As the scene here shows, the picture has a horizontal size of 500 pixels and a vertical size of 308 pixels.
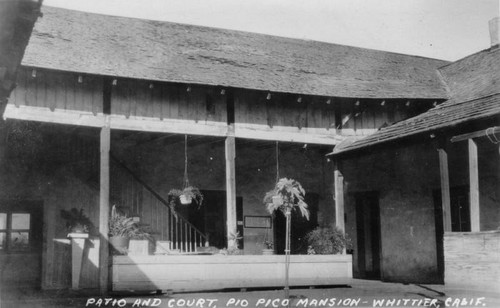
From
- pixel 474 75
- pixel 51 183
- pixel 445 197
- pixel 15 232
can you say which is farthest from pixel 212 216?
pixel 474 75

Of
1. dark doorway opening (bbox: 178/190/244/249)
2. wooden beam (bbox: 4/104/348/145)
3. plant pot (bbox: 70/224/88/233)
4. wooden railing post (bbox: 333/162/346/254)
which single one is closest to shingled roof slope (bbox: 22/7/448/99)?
wooden beam (bbox: 4/104/348/145)

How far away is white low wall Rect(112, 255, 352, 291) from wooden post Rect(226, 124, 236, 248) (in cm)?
63

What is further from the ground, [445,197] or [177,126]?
[177,126]

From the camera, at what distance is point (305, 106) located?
47.3 ft

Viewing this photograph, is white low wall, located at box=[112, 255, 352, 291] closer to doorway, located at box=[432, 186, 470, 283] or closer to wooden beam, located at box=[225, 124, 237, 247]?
wooden beam, located at box=[225, 124, 237, 247]

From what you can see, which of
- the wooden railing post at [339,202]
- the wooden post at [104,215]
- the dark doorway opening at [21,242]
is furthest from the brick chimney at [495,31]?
the dark doorway opening at [21,242]

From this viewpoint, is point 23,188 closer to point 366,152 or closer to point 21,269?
point 21,269

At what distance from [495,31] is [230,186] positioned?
10.00 m

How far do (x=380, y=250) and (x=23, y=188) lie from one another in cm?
951

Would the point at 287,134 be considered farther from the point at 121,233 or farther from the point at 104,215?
the point at 104,215

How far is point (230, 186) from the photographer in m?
12.8

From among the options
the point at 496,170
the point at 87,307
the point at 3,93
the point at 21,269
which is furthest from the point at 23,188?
the point at 496,170

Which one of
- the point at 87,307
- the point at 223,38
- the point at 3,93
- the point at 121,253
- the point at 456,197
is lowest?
the point at 87,307

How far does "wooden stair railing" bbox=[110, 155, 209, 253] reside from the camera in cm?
1423
